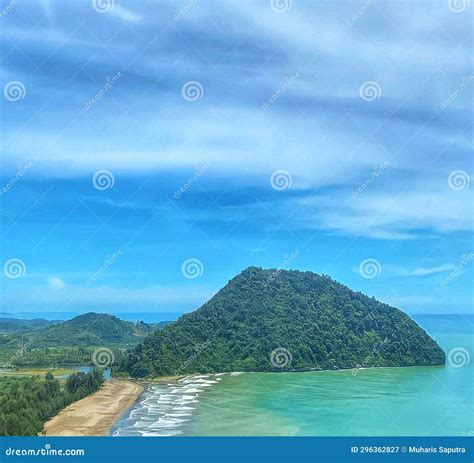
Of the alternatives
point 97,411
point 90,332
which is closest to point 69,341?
point 90,332

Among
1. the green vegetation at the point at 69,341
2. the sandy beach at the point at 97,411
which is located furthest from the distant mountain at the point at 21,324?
the sandy beach at the point at 97,411

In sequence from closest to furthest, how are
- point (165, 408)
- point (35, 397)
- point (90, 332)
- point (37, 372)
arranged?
1. point (35, 397)
2. point (165, 408)
3. point (37, 372)
4. point (90, 332)

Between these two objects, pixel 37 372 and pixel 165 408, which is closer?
pixel 165 408

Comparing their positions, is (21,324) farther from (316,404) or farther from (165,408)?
(316,404)

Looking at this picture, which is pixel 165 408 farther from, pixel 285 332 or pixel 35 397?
pixel 285 332

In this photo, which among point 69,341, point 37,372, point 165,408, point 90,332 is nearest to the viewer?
point 165,408

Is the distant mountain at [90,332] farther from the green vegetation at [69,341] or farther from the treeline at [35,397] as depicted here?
the treeline at [35,397]

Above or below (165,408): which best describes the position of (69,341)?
above
